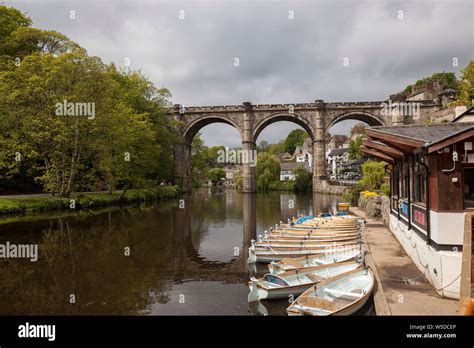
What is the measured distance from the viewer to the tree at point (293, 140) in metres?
142

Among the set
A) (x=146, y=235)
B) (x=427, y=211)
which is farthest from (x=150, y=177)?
(x=427, y=211)

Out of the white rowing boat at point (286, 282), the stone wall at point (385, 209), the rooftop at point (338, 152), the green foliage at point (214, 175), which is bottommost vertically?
the white rowing boat at point (286, 282)

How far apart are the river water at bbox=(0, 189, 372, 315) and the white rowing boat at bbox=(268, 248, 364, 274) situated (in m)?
1.15

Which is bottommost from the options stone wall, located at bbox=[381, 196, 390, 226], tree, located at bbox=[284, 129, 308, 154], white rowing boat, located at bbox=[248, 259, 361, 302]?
white rowing boat, located at bbox=[248, 259, 361, 302]

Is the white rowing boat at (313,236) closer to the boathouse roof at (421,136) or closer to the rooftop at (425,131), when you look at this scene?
the boathouse roof at (421,136)

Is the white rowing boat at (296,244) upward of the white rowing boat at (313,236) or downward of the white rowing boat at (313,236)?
downward

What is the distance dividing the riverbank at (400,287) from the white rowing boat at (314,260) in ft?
1.48

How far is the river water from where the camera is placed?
8344 millimetres

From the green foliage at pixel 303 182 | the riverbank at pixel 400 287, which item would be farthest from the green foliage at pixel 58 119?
the green foliage at pixel 303 182

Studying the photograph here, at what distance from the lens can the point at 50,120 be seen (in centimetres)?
2761

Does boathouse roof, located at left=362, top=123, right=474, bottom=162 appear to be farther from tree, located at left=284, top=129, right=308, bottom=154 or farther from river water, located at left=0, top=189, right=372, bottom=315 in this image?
tree, located at left=284, top=129, right=308, bottom=154

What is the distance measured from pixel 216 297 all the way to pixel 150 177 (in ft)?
147

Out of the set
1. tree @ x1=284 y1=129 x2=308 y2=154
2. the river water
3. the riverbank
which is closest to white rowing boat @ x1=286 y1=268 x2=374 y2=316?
the riverbank

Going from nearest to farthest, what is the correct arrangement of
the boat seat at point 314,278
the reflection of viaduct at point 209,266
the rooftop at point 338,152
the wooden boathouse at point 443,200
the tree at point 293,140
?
the wooden boathouse at point 443,200
the boat seat at point 314,278
the reflection of viaduct at point 209,266
the rooftop at point 338,152
the tree at point 293,140
